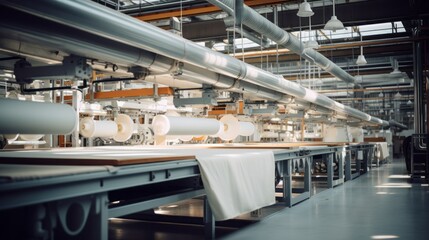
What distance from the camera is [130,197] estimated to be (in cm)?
500

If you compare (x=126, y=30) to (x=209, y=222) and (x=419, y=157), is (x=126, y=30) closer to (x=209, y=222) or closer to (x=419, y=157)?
(x=209, y=222)

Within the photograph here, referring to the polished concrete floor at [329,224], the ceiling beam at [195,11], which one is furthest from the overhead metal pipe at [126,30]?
the polished concrete floor at [329,224]

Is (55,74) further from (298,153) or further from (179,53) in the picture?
(298,153)

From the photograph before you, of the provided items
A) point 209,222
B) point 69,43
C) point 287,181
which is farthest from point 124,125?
point 69,43

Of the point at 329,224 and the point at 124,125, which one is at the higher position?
the point at 124,125

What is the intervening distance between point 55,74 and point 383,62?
14.0m

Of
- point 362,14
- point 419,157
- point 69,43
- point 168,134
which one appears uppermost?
point 362,14

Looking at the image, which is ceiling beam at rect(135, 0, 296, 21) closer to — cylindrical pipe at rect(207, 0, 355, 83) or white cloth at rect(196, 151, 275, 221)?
cylindrical pipe at rect(207, 0, 355, 83)

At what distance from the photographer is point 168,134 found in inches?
265

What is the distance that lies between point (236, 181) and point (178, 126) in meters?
1.98

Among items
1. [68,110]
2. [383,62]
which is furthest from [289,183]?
[383,62]

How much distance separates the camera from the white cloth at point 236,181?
4.61 meters

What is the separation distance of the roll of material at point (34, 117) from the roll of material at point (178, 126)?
7.88ft

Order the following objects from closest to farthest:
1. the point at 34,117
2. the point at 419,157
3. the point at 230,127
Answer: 1. the point at 34,117
2. the point at 230,127
3. the point at 419,157
